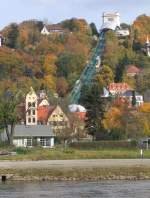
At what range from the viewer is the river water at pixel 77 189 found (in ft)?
113

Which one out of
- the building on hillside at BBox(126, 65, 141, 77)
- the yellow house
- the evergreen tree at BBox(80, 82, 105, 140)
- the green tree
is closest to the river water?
the green tree

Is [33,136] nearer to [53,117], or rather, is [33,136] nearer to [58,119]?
[58,119]

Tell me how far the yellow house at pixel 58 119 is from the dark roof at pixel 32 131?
15.5 ft

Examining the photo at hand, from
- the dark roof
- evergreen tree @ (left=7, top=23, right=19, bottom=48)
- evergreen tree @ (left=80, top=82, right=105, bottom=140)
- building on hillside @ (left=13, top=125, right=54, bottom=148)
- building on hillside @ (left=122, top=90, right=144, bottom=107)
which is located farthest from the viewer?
evergreen tree @ (left=7, top=23, right=19, bottom=48)

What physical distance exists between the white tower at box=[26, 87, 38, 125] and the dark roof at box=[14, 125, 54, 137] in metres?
18.7

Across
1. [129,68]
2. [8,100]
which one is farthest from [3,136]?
[129,68]

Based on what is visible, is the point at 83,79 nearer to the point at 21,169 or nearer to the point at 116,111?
the point at 116,111

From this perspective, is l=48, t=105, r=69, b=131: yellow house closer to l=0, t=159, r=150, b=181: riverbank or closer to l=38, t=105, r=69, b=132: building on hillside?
l=38, t=105, r=69, b=132: building on hillside

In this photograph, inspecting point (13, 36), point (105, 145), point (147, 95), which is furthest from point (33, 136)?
point (13, 36)

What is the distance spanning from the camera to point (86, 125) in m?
88.1

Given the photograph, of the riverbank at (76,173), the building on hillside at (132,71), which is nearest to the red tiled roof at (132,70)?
the building on hillside at (132,71)

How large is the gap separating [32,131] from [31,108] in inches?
896

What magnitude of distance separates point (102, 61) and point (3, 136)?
81838mm

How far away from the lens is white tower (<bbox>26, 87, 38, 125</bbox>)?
11229 cm
